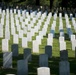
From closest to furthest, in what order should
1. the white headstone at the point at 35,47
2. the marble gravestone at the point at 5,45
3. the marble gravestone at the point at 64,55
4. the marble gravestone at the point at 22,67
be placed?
the marble gravestone at the point at 22,67 → the marble gravestone at the point at 64,55 → the marble gravestone at the point at 5,45 → the white headstone at the point at 35,47

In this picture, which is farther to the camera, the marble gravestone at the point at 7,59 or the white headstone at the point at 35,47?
the white headstone at the point at 35,47

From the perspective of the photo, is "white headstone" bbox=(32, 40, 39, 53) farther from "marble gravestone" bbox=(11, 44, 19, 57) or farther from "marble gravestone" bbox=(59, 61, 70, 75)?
"marble gravestone" bbox=(59, 61, 70, 75)

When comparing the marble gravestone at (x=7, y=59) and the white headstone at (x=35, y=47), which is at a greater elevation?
the white headstone at (x=35, y=47)

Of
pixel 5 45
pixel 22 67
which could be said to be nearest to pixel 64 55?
pixel 22 67

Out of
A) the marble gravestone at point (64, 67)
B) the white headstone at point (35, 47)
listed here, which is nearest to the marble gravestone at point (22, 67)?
the marble gravestone at point (64, 67)

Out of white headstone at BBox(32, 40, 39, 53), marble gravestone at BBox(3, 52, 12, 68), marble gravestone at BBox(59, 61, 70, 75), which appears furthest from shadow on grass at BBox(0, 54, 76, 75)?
marble gravestone at BBox(59, 61, 70, 75)

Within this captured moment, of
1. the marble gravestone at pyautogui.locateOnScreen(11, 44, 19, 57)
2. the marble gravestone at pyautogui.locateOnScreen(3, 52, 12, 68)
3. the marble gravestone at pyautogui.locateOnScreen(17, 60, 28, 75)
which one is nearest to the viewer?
the marble gravestone at pyautogui.locateOnScreen(17, 60, 28, 75)

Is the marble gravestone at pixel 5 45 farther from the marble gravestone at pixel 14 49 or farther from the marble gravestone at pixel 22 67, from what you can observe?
the marble gravestone at pixel 22 67

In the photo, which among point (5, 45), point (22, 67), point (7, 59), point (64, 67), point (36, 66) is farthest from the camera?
point (5, 45)

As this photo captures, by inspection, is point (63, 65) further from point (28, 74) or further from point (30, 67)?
point (30, 67)

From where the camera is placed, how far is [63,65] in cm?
696

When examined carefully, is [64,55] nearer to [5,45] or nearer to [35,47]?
[35,47]

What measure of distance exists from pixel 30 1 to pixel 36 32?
169 feet

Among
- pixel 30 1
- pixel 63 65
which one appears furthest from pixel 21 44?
pixel 30 1
